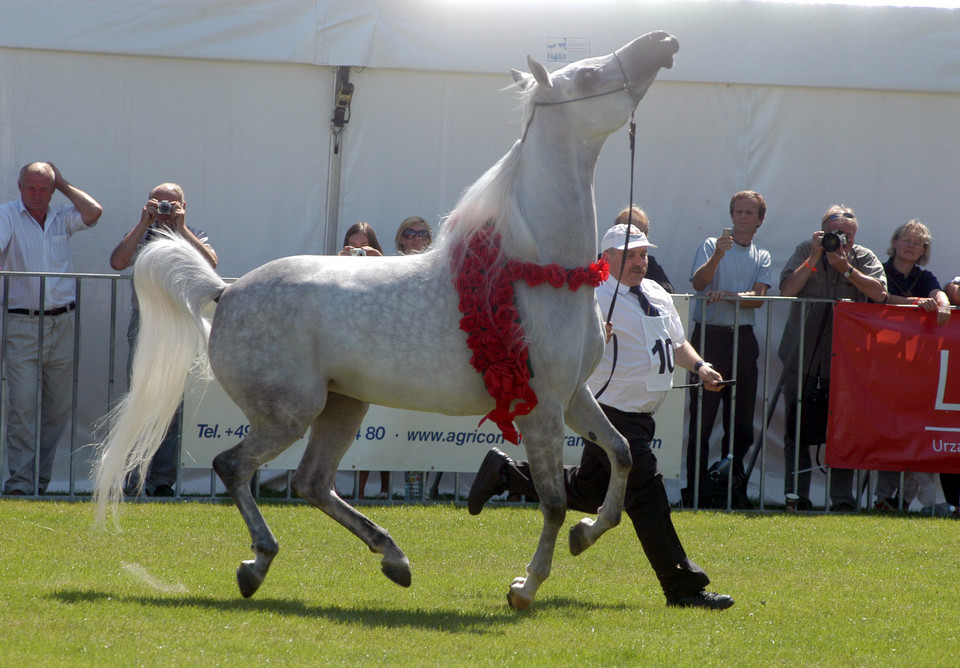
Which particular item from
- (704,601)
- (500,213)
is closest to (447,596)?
(704,601)

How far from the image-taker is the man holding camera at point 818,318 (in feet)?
27.9

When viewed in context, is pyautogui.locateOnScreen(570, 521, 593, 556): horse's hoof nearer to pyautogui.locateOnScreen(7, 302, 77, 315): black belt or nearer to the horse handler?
the horse handler

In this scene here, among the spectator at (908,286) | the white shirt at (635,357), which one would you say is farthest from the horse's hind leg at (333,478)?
the spectator at (908,286)

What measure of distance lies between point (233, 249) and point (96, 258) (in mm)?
1050

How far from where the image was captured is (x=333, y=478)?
17.4ft

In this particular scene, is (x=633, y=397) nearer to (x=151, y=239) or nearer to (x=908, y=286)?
(x=151, y=239)

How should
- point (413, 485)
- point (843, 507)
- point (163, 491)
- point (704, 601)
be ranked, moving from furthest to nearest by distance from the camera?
1. point (843, 507)
2. point (413, 485)
3. point (163, 491)
4. point (704, 601)

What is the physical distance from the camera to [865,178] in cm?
935

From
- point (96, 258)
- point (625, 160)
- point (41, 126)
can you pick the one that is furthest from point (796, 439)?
point (41, 126)

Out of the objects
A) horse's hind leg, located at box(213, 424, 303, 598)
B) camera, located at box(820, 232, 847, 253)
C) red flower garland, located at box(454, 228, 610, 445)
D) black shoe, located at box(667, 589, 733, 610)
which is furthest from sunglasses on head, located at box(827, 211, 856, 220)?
horse's hind leg, located at box(213, 424, 303, 598)

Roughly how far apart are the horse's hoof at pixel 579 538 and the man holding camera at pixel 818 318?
3.81 meters

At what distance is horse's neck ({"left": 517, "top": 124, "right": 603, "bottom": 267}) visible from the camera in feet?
16.2

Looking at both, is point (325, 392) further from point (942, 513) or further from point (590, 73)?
point (942, 513)

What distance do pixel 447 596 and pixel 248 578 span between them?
3.11 feet
